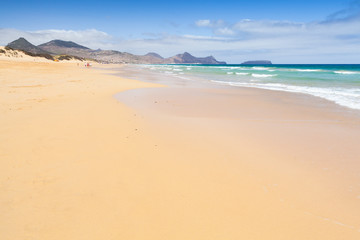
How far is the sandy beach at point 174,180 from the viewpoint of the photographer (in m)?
2.51

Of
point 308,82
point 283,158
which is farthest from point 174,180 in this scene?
point 308,82

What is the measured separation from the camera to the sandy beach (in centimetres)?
251

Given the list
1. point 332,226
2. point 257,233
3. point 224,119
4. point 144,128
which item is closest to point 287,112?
point 224,119

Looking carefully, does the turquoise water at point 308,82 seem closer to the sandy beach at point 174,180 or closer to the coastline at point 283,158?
the coastline at point 283,158

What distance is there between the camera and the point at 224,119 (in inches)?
294

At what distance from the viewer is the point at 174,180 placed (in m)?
3.50

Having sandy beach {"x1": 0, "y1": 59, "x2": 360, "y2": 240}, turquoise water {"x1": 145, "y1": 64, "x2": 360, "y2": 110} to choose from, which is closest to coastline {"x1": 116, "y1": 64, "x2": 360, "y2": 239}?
sandy beach {"x1": 0, "y1": 59, "x2": 360, "y2": 240}

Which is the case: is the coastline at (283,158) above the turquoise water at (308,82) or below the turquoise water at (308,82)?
below

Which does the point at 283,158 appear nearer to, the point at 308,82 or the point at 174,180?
the point at 174,180

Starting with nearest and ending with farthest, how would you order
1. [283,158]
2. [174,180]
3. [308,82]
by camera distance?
Answer: [174,180]
[283,158]
[308,82]

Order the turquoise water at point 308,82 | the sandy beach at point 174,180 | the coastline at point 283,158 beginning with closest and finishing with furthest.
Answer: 1. the sandy beach at point 174,180
2. the coastline at point 283,158
3. the turquoise water at point 308,82

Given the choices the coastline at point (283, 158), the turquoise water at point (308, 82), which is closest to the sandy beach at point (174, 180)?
the coastline at point (283, 158)

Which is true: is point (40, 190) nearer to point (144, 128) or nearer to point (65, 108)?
point (144, 128)

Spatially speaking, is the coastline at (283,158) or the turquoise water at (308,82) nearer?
the coastline at (283,158)
